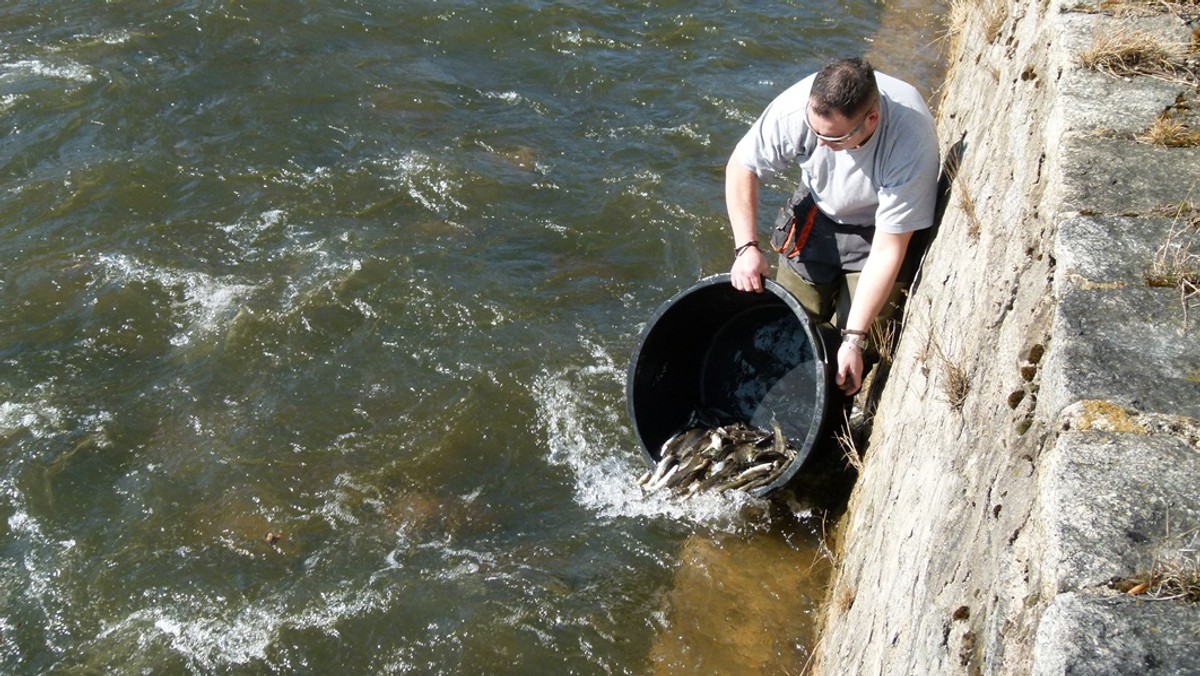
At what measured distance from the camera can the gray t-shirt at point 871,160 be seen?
15.0ft

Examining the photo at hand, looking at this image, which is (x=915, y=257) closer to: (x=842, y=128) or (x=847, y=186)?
(x=847, y=186)

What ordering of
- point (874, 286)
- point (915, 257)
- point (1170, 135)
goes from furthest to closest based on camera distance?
point (915, 257) < point (874, 286) < point (1170, 135)

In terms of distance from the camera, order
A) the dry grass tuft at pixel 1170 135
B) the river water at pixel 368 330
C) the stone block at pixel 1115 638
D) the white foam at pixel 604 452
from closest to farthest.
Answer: the stone block at pixel 1115 638 → the dry grass tuft at pixel 1170 135 → the river water at pixel 368 330 → the white foam at pixel 604 452

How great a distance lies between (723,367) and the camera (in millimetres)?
6070

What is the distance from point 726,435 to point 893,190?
64.6 inches

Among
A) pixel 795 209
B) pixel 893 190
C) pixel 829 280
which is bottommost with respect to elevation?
pixel 829 280

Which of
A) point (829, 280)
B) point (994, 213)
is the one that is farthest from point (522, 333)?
point (994, 213)

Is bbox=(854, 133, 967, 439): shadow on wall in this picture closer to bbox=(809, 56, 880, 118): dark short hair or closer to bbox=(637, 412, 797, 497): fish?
bbox=(637, 412, 797, 497): fish

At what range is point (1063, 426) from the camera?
2.71 metres

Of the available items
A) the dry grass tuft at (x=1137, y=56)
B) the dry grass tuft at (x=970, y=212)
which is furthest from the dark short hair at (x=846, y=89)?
the dry grass tuft at (x=1137, y=56)

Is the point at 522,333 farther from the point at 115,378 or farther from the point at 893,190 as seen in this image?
the point at 893,190

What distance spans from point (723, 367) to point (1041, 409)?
3258 millimetres

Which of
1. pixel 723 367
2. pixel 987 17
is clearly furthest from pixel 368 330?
pixel 987 17

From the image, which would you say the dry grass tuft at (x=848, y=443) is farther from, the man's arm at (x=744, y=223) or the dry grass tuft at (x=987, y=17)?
the dry grass tuft at (x=987, y=17)
